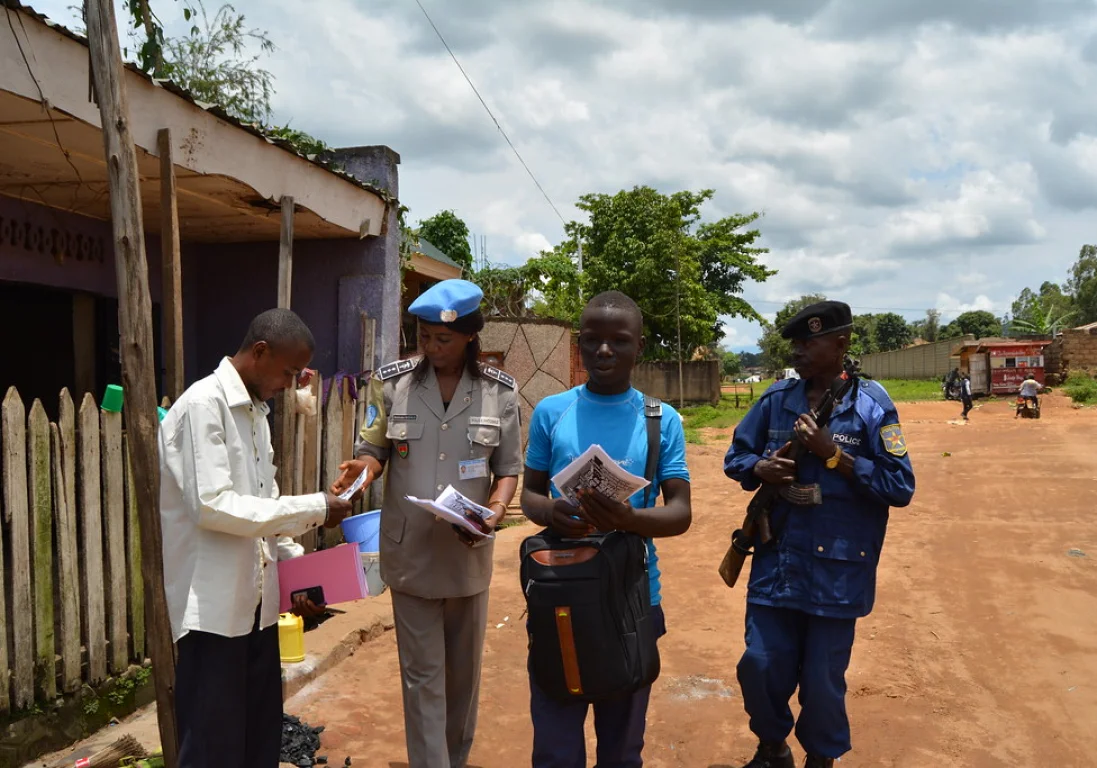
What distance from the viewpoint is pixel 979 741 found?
4.10 meters

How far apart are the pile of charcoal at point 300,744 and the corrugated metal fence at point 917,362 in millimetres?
41845

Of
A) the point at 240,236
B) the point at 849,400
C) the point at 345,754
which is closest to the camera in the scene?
the point at 849,400

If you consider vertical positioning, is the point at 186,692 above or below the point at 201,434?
below

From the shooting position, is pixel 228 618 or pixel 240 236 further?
pixel 240 236

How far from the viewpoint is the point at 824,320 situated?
341 cm

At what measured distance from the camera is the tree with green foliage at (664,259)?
28516 mm

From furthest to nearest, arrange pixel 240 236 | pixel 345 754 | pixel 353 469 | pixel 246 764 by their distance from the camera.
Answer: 1. pixel 240 236
2. pixel 345 754
3. pixel 353 469
4. pixel 246 764

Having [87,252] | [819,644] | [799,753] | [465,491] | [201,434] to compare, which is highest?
[87,252]

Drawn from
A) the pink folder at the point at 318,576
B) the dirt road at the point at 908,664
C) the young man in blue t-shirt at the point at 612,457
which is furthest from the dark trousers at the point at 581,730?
the dirt road at the point at 908,664

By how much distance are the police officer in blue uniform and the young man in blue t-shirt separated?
697 millimetres

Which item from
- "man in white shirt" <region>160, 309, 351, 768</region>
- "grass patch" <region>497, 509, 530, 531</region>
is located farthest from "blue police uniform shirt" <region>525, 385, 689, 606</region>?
"grass patch" <region>497, 509, 530, 531</region>

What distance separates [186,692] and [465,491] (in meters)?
1.14

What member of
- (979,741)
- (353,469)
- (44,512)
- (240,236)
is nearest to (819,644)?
(979,741)

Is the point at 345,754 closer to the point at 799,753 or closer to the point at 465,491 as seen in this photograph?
the point at 465,491
